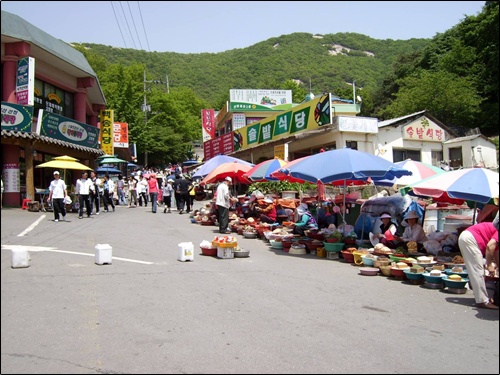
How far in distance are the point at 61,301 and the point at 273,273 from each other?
4.10 meters

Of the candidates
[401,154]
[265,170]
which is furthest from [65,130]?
[401,154]

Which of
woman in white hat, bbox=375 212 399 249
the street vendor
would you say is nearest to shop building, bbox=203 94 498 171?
the street vendor

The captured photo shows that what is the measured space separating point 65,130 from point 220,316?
759 inches

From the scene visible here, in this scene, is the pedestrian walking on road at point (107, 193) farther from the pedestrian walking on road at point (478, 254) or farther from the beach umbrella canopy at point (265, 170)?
the pedestrian walking on road at point (478, 254)

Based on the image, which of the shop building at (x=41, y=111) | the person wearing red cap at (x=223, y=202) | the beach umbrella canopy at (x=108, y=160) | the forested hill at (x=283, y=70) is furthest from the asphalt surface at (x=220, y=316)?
the forested hill at (x=283, y=70)

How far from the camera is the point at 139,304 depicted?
6.53 m

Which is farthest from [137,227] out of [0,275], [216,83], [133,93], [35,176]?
[216,83]

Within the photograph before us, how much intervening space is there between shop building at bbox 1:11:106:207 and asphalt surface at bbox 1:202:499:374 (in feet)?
29.8

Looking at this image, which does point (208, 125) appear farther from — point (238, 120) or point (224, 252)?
point (224, 252)

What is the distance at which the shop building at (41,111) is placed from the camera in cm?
1786

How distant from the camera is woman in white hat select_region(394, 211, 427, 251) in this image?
33.8 ft

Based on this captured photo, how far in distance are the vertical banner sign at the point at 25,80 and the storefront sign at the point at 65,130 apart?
1995 millimetres

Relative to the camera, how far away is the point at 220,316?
6129 mm

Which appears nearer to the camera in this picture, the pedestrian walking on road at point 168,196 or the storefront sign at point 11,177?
the storefront sign at point 11,177
